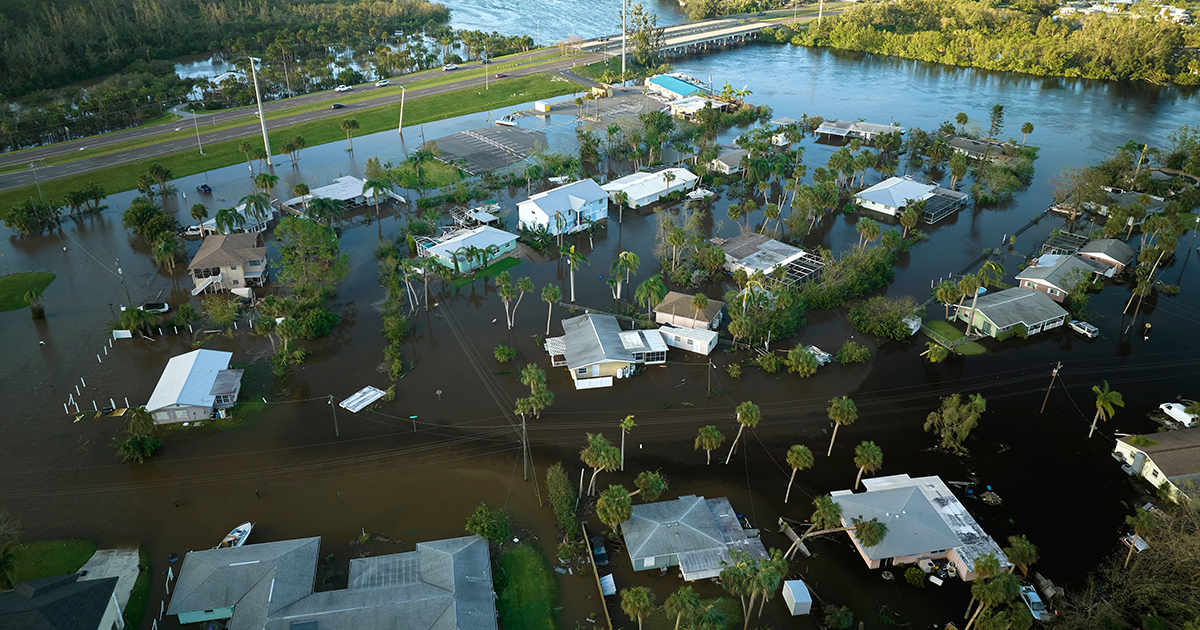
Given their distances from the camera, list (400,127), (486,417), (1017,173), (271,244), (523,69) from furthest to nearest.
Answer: (523,69)
(400,127)
(1017,173)
(271,244)
(486,417)

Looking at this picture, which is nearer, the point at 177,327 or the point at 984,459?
the point at 984,459

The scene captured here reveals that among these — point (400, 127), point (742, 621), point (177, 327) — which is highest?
point (400, 127)

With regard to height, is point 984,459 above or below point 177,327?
below

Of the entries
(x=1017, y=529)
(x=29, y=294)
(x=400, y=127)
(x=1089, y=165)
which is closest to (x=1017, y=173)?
(x=1089, y=165)

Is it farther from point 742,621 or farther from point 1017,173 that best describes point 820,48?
point 742,621

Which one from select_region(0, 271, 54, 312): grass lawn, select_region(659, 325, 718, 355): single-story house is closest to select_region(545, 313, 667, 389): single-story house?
select_region(659, 325, 718, 355): single-story house

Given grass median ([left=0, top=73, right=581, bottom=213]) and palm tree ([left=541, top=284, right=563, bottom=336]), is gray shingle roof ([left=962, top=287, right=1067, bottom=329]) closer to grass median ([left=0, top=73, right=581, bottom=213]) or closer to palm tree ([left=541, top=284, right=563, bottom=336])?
palm tree ([left=541, top=284, right=563, bottom=336])

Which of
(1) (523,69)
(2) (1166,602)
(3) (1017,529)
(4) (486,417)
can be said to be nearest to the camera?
(2) (1166,602)

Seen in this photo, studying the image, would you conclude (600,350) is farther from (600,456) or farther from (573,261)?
(600,456)
